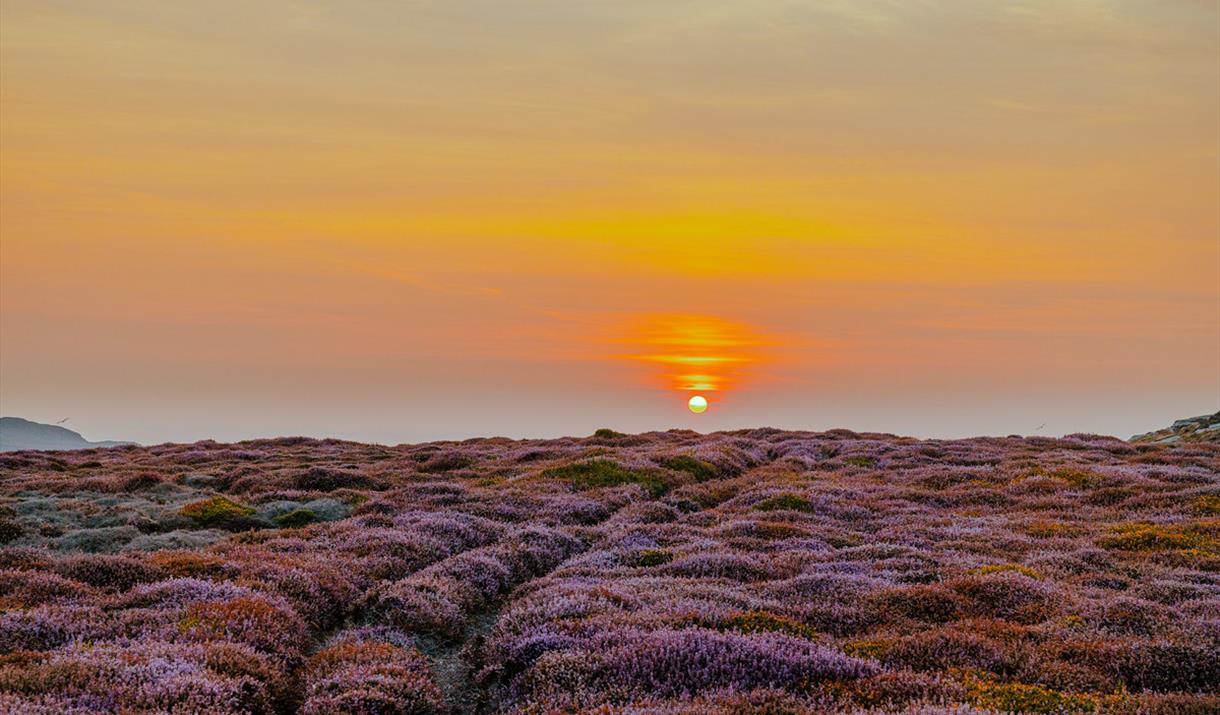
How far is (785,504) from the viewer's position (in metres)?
27.7

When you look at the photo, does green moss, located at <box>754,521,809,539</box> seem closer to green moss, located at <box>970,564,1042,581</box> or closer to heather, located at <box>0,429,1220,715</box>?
heather, located at <box>0,429,1220,715</box>

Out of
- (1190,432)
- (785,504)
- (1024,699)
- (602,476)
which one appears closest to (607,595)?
(1024,699)

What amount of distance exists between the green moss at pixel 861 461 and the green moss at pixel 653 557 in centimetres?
2363

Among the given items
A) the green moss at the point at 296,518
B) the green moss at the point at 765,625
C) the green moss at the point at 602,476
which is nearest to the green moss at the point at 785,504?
the green moss at the point at 602,476

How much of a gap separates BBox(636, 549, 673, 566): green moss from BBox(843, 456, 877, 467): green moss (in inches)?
930

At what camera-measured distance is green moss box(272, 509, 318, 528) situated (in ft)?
81.9

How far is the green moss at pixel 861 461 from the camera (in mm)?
41441

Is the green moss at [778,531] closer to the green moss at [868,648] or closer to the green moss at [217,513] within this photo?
the green moss at [868,648]

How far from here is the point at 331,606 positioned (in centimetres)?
1576

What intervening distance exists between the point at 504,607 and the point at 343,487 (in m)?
17.6

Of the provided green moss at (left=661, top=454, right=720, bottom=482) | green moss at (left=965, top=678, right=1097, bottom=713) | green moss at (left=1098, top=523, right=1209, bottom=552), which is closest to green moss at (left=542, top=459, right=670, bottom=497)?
green moss at (left=661, top=454, right=720, bottom=482)

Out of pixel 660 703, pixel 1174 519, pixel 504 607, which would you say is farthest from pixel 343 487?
pixel 1174 519

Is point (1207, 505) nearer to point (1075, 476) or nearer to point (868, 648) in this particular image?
point (1075, 476)

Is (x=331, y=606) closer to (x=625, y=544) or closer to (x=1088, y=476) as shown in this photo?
(x=625, y=544)
